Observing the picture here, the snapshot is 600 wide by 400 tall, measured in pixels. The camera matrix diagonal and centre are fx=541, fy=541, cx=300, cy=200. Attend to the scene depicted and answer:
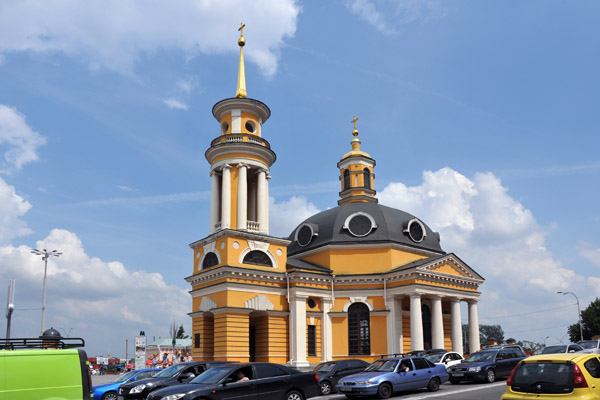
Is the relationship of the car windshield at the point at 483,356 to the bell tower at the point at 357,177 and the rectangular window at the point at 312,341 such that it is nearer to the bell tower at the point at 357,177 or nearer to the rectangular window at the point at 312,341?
the rectangular window at the point at 312,341

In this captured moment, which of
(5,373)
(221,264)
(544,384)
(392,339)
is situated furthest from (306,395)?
(392,339)

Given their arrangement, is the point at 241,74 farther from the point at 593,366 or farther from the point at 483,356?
the point at 593,366

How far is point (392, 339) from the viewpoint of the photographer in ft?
117

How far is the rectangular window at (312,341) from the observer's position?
3512 cm

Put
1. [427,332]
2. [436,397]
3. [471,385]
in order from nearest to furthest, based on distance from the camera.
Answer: [436,397] < [471,385] < [427,332]

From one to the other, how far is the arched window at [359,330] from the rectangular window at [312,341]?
266cm

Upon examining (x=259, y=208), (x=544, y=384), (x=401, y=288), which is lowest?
(x=544, y=384)

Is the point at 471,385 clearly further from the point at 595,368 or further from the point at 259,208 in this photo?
the point at 259,208

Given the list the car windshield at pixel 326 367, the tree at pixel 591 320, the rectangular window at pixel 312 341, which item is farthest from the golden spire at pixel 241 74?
the tree at pixel 591 320

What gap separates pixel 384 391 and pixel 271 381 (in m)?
5.06

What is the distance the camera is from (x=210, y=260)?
34594 mm

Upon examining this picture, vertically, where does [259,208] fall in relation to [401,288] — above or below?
above

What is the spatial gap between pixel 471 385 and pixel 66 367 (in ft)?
53.4

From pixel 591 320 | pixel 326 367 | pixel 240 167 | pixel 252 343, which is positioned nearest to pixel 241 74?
pixel 240 167
